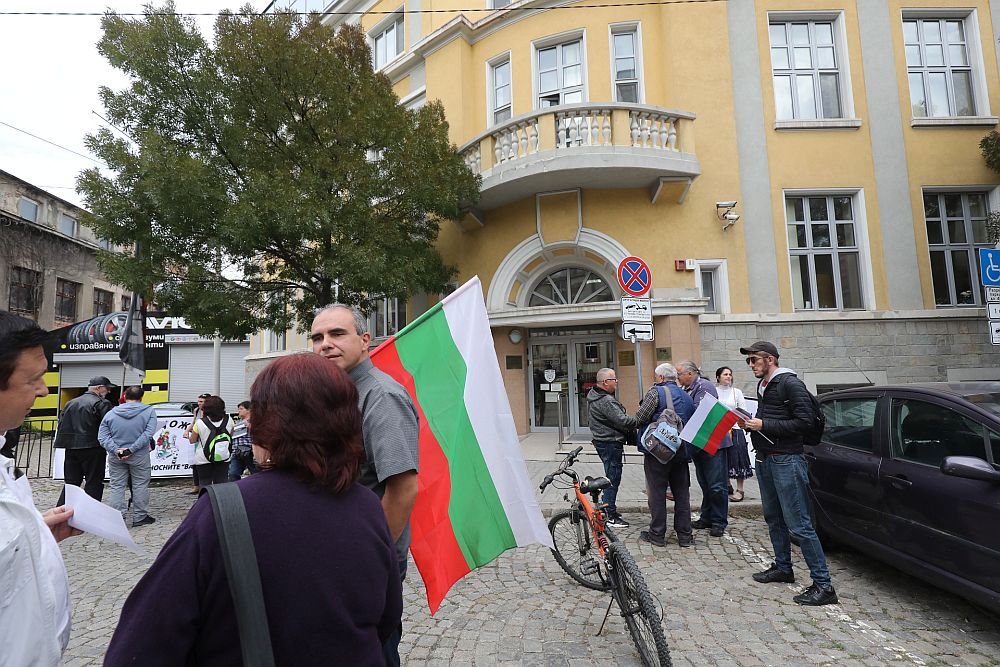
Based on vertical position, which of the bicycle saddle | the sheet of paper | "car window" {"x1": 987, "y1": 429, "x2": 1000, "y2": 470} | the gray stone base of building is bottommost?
the bicycle saddle

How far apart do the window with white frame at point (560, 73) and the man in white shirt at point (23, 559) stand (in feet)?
38.4

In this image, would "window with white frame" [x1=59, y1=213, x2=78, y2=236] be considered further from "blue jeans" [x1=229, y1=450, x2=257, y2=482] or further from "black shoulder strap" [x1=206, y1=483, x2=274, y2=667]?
"black shoulder strap" [x1=206, y1=483, x2=274, y2=667]

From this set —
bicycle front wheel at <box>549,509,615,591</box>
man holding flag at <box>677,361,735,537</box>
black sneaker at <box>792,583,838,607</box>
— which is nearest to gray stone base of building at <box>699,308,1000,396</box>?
man holding flag at <box>677,361,735,537</box>

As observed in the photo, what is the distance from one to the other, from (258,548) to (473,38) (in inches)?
551

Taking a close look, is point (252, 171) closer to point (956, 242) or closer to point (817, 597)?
point (817, 597)

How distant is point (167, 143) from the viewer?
8.33 m

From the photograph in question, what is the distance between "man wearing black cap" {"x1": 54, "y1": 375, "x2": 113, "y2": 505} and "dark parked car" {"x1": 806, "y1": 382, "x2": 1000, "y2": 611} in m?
8.58

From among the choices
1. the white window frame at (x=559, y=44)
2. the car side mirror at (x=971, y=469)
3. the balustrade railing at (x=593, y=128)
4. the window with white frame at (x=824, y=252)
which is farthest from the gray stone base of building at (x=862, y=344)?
the car side mirror at (x=971, y=469)

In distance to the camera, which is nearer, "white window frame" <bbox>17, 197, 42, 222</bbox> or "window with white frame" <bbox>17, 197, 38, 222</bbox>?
"white window frame" <bbox>17, 197, 42, 222</bbox>

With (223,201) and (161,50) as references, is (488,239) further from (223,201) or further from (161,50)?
(161,50)

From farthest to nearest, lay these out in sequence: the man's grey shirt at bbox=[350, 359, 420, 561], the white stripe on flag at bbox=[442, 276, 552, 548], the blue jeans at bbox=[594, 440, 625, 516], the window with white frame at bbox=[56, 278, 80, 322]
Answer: the window with white frame at bbox=[56, 278, 80, 322], the blue jeans at bbox=[594, 440, 625, 516], the white stripe on flag at bbox=[442, 276, 552, 548], the man's grey shirt at bbox=[350, 359, 420, 561]

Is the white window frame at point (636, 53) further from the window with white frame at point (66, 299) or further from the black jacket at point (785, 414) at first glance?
the window with white frame at point (66, 299)

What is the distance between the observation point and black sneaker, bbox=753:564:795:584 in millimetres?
4297

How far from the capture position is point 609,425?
18.3 feet
